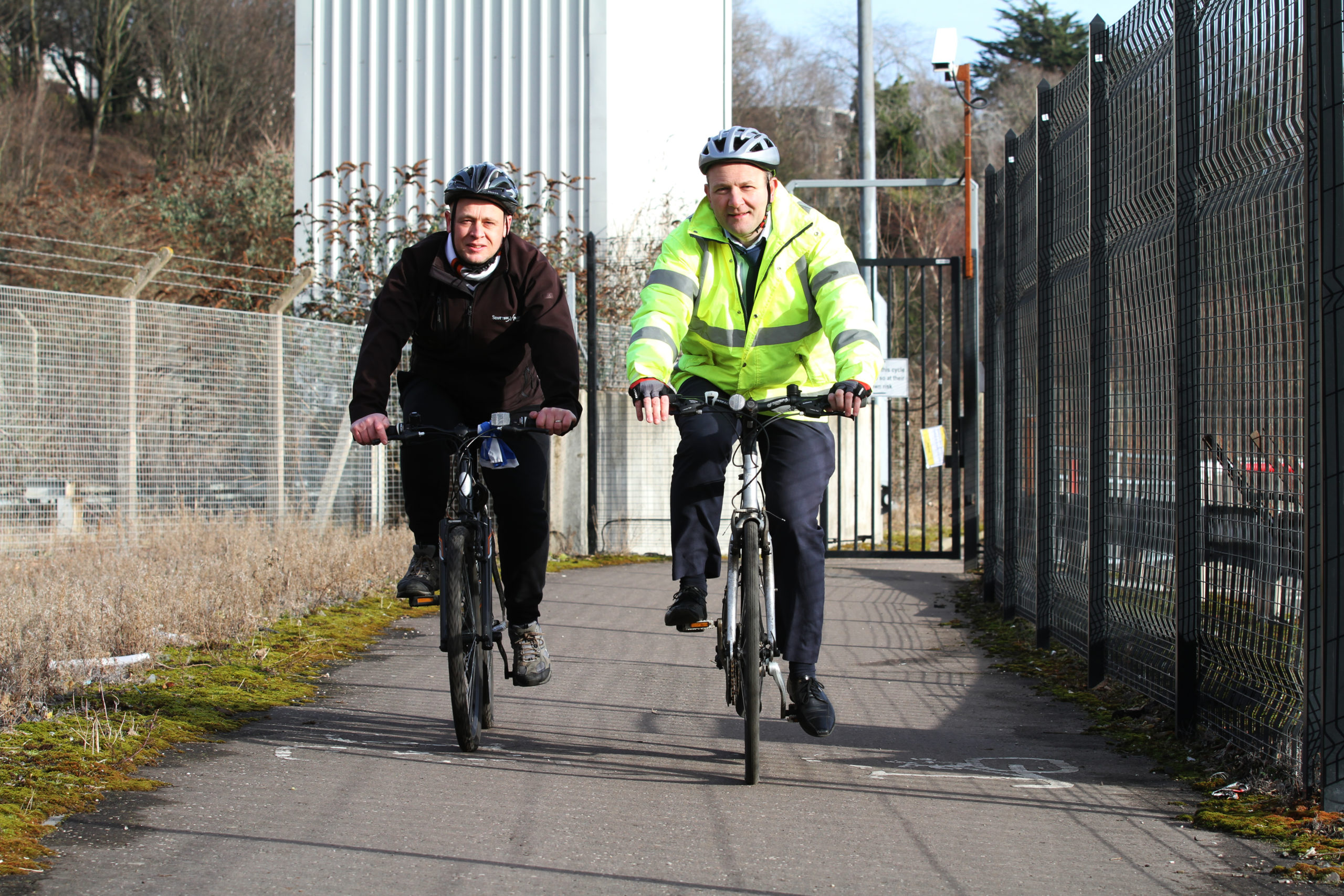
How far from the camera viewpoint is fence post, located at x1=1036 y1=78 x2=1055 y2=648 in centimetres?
710

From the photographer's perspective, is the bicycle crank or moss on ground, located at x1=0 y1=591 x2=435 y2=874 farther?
the bicycle crank

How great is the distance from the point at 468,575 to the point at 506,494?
440 mm

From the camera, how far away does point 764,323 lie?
4750 mm

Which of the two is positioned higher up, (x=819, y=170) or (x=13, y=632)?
(x=819, y=170)

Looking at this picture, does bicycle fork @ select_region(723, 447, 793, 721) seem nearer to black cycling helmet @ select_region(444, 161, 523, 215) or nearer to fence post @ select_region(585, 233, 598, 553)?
black cycling helmet @ select_region(444, 161, 523, 215)

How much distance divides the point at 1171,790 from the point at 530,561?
2399mm

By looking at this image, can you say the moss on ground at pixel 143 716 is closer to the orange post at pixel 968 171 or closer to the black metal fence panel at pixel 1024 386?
the black metal fence panel at pixel 1024 386

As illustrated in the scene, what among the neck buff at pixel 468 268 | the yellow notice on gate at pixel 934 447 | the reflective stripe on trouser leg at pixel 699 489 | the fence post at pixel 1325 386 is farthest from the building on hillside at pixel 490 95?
the fence post at pixel 1325 386

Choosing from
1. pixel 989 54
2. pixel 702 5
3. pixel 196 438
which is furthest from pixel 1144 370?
pixel 989 54

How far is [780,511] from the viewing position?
461 cm

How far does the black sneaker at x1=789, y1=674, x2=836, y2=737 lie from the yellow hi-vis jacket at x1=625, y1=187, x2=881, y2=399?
3.31 ft

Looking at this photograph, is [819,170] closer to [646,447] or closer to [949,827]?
[646,447]

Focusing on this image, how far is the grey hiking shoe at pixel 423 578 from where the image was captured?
505 cm

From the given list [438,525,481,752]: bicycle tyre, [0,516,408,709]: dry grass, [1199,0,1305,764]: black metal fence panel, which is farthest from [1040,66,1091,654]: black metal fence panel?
[0,516,408,709]: dry grass
